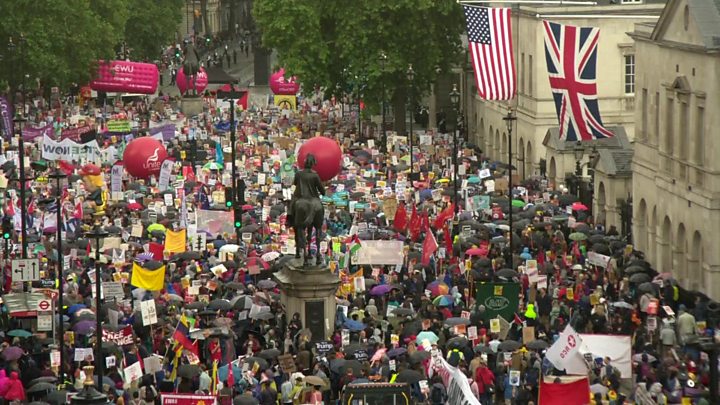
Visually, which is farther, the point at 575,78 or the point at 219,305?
the point at 575,78

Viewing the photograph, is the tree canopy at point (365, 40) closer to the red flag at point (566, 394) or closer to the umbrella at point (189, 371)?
the umbrella at point (189, 371)

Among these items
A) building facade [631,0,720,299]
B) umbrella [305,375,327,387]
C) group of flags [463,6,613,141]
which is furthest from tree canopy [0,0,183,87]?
umbrella [305,375,327,387]

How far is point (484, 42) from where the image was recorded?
221 ft

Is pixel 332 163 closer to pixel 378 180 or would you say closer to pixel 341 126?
pixel 378 180

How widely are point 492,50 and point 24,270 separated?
22000mm

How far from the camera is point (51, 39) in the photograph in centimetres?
10612

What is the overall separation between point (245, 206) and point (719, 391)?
31101mm

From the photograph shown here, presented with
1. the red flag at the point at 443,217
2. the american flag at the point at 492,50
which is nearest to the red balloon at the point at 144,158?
the american flag at the point at 492,50

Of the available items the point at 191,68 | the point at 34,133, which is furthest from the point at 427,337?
the point at 191,68

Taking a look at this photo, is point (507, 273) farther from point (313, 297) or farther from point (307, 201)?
point (307, 201)

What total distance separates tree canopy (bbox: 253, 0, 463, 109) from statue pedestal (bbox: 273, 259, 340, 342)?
49179 mm

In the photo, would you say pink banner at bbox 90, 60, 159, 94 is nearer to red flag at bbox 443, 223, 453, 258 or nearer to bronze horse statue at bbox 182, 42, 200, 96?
bronze horse statue at bbox 182, 42, 200, 96

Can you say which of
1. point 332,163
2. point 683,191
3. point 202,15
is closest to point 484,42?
point 332,163

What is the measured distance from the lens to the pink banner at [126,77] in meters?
108
